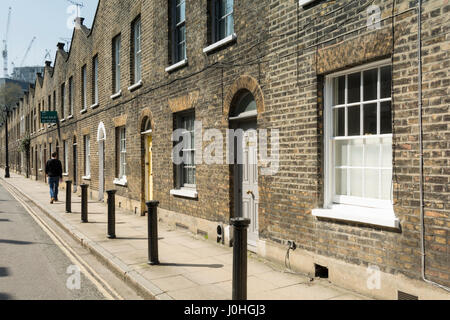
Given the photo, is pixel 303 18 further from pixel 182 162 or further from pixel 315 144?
pixel 182 162

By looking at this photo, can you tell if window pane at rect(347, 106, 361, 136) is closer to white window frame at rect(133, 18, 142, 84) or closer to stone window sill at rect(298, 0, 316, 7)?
stone window sill at rect(298, 0, 316, 7)

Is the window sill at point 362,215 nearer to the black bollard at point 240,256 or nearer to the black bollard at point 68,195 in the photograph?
the black bollard at point 240,256

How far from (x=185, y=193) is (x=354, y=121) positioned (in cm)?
496

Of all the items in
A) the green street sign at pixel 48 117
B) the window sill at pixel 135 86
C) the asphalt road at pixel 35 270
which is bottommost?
the asphalt road at pixel 35 270

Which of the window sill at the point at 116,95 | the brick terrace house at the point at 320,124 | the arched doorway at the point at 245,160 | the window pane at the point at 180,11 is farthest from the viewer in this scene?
the window sill at the point at 116,95

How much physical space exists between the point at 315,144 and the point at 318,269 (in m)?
1.78

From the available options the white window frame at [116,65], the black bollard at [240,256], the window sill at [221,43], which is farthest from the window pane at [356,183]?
the white window frame at [116,65]

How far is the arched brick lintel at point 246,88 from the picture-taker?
691 cm

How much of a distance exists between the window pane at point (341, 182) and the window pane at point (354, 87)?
986 millimetres

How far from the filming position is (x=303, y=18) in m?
5.97

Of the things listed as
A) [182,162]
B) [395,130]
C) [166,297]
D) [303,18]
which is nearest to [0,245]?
[182,162]

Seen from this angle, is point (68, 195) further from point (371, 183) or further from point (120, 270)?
point (371, 183)

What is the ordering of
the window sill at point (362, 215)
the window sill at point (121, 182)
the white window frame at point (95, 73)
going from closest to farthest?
the window sill at point (362, 215) → the window sill at point (121, 182) → the white window frame at point (95, 73)
